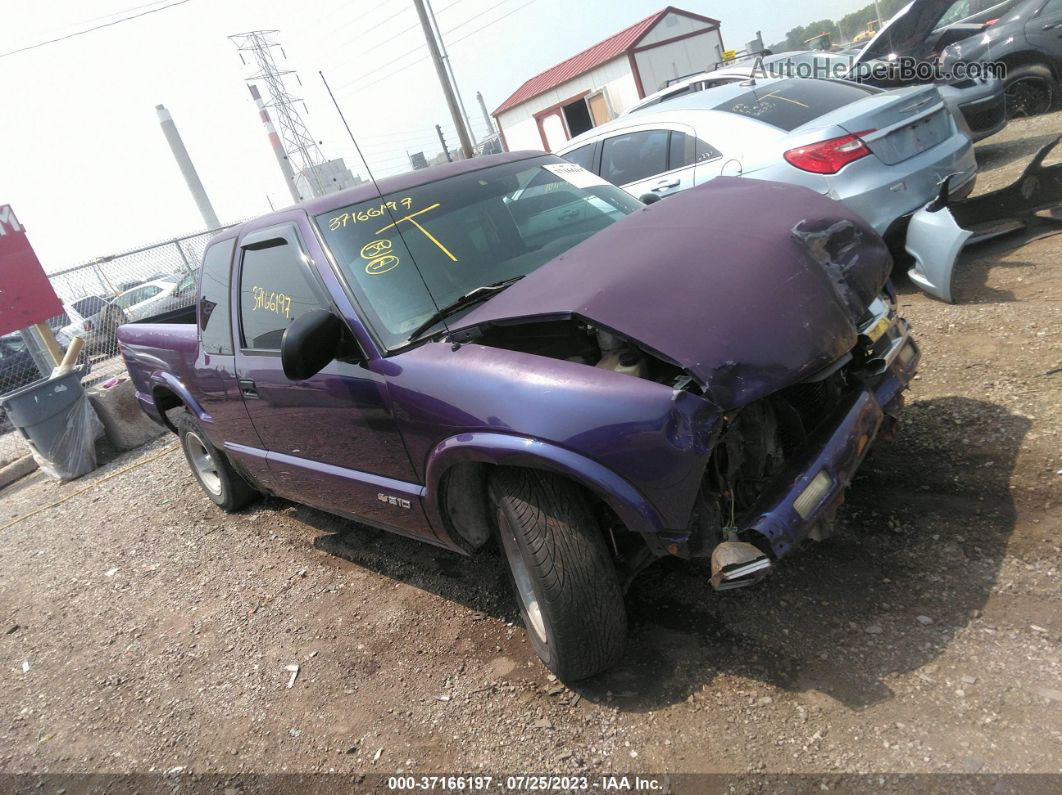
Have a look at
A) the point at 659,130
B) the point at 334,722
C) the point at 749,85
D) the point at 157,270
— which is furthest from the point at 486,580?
the point at 157,270

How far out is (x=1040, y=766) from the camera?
1.87 metres

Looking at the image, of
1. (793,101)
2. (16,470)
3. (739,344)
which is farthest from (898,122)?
(16,470)

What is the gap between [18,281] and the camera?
29.0 feet

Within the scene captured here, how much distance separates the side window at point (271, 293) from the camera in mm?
3371

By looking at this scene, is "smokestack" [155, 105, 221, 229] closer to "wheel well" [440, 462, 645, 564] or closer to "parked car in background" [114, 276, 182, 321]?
"parked car in background" [114, 276, 182, 321]

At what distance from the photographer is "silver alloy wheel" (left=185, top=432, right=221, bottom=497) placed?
5.32 m

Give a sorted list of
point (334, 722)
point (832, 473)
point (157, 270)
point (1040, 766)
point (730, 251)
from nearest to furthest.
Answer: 1. point (1040, 766)
2. point (832, 473)
3. point (730, 251)
4. point (334, 722)
5. point (157, 270)

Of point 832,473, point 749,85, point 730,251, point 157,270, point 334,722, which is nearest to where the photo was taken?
point 832,473

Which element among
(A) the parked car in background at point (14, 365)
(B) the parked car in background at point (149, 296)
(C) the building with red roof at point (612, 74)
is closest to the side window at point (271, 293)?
(A) the parked car in background at point (14, 365)

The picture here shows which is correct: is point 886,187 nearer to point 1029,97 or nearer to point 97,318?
point 1029,97

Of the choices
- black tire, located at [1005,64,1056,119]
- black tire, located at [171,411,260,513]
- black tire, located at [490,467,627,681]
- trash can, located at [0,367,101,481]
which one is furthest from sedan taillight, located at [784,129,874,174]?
trash can, located at [0,367,101,481]

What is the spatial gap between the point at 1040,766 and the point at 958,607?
0.65 meters

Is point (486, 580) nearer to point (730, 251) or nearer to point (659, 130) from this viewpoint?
point (730, 251)

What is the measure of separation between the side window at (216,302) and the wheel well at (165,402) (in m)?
0.96
